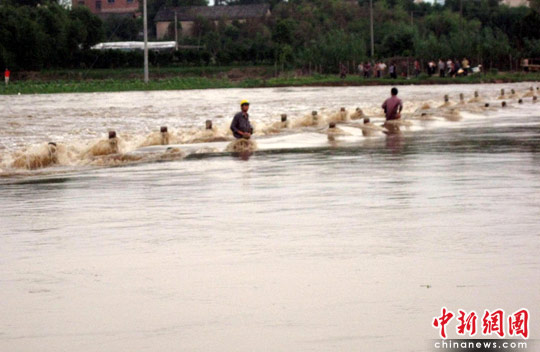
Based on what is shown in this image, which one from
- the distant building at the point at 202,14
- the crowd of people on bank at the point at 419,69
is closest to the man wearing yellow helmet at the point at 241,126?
the crowd of people on bank at the point at 419,69

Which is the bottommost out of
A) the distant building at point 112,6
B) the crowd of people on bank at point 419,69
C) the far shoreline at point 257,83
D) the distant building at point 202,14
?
the far shoreline at point 257,83

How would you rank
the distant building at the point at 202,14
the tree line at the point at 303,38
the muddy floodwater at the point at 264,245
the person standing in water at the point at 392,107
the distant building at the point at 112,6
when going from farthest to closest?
the distant building at the point at 112,6, the distant building at the point at 202,14, the tree line at the point at 303,38, the person standing in water at the point at 392,107, the muddy floodwater at the point at 264,245

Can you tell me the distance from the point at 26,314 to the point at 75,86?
72870 millimetres

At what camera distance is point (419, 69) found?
281 ft

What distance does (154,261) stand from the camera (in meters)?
10.3

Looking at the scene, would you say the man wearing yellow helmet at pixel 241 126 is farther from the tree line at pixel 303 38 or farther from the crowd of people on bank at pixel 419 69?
the tree line at pixel 303 38

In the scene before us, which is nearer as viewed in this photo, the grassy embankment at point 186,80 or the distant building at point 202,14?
the grassy embankment at point 186,80

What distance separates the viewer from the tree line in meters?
86.4

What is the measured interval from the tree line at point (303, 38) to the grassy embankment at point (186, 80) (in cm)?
268

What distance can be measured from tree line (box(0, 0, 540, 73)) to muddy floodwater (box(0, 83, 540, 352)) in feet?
211

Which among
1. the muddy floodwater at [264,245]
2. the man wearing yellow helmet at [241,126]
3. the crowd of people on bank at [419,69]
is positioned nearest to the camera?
the muddy floodwater at [264,245]

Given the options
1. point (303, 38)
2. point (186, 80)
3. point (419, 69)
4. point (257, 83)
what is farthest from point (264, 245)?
point (303, 38)

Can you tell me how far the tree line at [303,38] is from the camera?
86356 mm

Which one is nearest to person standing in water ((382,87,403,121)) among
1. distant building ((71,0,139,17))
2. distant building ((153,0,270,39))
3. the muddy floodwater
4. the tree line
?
the muddy floodwater
